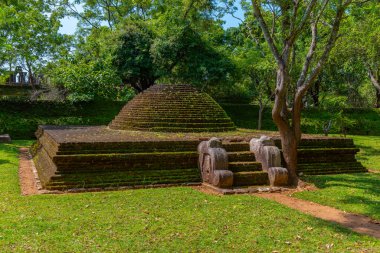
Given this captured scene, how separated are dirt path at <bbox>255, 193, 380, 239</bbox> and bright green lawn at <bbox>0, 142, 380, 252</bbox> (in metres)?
0.37

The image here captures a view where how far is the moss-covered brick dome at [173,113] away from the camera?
13.1 m

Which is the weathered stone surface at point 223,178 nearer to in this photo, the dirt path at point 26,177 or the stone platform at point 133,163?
the stone platform at point 133,163

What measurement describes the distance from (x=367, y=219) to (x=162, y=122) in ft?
24.3

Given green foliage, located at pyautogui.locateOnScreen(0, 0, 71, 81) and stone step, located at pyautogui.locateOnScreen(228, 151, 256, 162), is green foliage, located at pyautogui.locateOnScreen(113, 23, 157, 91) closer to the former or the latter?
green foliage, located at pyautogui.locateOnScreen(0, 0, 71, 81)

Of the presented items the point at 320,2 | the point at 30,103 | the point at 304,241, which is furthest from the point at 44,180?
the point at 30,103

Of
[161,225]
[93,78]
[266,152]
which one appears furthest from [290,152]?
[93,78]

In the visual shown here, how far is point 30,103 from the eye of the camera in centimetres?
2245

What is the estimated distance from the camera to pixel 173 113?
1345 cm

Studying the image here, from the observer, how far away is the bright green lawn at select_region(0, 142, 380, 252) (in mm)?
5492

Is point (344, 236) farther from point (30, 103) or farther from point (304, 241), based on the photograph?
point (30, 103)

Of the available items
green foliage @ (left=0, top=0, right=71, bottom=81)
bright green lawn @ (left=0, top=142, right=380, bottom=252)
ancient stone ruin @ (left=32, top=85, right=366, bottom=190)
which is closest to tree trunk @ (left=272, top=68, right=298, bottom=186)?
ancient stone ruin @ (left=32, top=85, right=366, bottom=190)

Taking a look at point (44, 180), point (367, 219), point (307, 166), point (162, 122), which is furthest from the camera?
point (162, 122)

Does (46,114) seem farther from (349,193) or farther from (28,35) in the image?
(349,193)

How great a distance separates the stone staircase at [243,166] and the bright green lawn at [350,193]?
1219 mm
